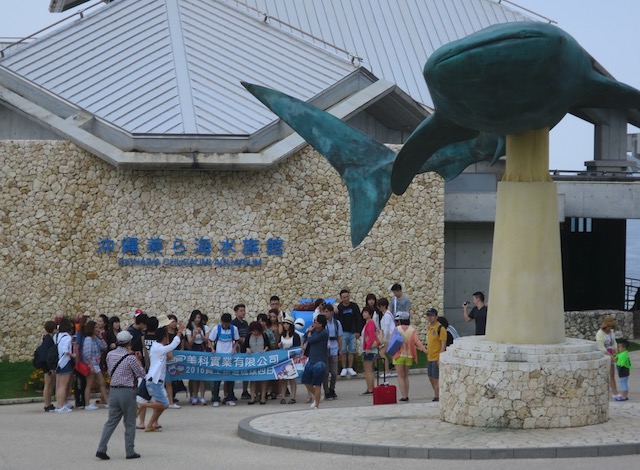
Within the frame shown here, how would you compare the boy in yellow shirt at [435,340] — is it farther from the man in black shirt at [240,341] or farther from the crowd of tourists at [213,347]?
the man in black shirt at [240,341]

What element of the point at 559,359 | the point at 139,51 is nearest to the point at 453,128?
the point at 559,359

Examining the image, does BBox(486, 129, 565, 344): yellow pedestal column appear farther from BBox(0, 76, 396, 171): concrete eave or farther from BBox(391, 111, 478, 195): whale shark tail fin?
BBox(0, 76, 396, 171): concrete eave

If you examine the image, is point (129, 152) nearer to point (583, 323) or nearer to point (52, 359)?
point (52, 359)

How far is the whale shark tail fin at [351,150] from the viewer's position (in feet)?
61.4

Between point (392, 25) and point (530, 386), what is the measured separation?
21.6 metres

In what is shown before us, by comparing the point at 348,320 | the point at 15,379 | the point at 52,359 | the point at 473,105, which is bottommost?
the point at 15,379

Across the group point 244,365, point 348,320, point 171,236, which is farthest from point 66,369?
point 171,236

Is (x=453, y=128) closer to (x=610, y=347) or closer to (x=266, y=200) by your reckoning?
(x=610, y=347)

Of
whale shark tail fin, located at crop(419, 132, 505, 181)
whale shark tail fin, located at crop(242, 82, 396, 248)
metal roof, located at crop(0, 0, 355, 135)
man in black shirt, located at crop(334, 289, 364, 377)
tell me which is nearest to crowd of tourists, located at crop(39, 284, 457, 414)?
man in black shirt, located at crop(334, 289, 364, 377)

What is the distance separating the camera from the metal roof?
1102 inches

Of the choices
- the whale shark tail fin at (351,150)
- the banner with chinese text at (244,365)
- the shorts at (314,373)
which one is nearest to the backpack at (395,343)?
the shorts at (314,373)

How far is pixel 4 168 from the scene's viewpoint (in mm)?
27156

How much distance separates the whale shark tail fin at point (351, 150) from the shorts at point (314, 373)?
2140 mm

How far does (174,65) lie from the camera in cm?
2936
